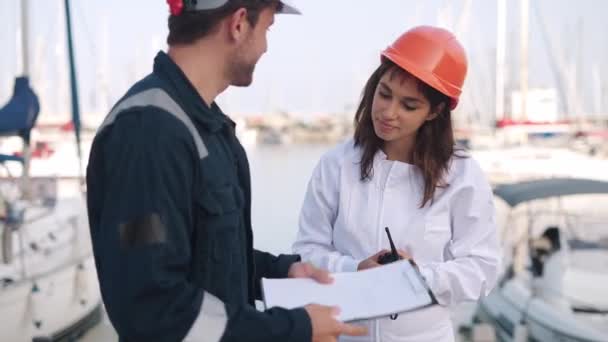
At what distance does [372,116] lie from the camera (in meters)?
2.18

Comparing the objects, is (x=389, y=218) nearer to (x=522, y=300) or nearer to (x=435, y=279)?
(x=435, y=279)

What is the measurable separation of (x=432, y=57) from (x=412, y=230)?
19.1 inches

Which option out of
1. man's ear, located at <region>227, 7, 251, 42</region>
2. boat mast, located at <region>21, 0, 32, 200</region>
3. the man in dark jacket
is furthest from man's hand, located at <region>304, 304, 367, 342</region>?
boat mast, located at <region>21, 0, 32, 200</region>

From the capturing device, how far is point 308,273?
1751 mm

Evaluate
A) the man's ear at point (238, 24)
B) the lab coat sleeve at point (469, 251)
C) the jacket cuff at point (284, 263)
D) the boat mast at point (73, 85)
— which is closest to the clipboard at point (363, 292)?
the jacket cuff at point (284, 263)

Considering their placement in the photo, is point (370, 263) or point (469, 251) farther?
point (469, 251)

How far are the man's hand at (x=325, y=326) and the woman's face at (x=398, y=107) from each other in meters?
0.80

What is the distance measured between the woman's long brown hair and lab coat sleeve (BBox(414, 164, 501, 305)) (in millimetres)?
82

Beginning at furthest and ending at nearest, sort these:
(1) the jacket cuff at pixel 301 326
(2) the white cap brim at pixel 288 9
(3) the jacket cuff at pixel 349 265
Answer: (3) the jacket cuff at pixel 349 265, (2) the white cap brim at pixel 288 9, (1) the jacket cuff at pixel 301 326

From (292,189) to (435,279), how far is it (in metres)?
21.7

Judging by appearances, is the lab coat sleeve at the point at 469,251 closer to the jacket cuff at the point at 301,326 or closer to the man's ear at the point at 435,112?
the man's ear at the point at 435,112

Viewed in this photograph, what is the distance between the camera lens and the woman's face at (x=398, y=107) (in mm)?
2112

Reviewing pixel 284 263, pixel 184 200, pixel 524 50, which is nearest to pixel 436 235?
pixel 284 263

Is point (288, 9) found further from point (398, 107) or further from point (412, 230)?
point (412, 230)
